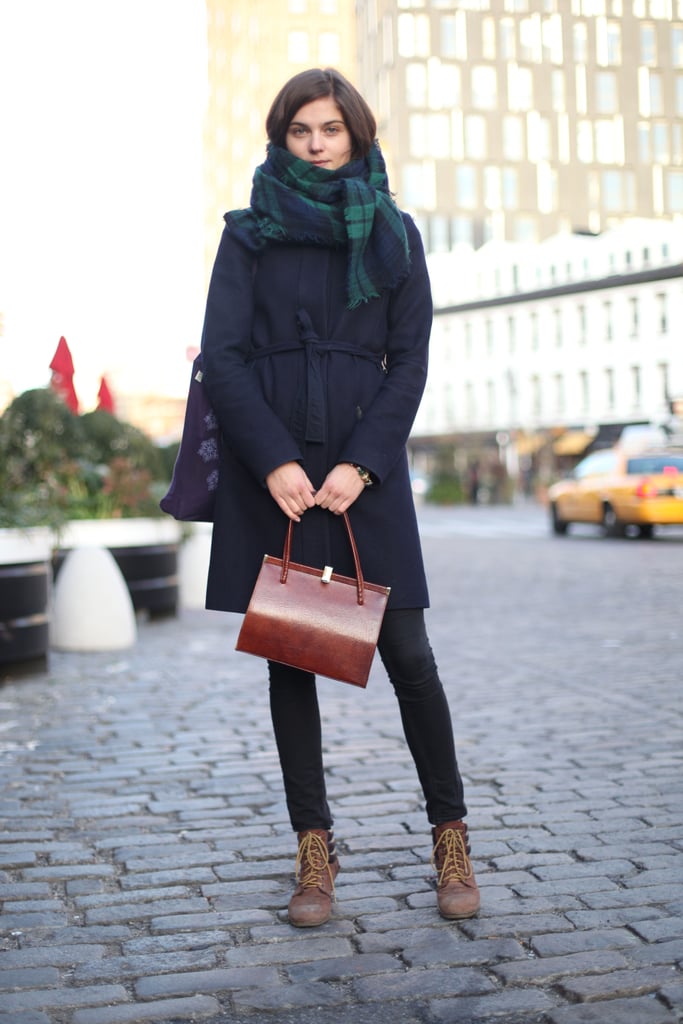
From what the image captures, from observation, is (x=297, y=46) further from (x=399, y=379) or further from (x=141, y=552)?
(x=399, y=379)

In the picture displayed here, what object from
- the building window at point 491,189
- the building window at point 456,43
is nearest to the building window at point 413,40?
the building window at point 456,43

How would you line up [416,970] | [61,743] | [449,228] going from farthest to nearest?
[449,228] < [61,743] < [416,970]

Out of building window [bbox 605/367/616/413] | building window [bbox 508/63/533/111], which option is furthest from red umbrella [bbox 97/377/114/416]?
building window [bbox 605/367/616/413]

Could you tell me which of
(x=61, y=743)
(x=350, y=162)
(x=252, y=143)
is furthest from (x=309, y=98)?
(x=252, y=143)

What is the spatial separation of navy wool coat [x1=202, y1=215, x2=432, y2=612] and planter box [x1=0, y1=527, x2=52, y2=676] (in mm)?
3989

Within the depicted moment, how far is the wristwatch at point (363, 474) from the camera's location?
3111mm

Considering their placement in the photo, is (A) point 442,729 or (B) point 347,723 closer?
(A) point 442,729

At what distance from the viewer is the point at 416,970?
9.13 ft

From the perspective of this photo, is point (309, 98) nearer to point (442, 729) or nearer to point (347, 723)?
point (442, 729)

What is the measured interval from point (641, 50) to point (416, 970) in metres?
7.50

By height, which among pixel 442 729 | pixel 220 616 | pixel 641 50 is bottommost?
pixel 220 616

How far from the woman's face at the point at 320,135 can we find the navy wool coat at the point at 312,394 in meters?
0.22

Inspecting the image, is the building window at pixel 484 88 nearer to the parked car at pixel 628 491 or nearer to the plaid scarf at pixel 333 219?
the parked car at pixel 628 491

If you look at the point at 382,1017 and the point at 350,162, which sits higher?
the point at 350,162
